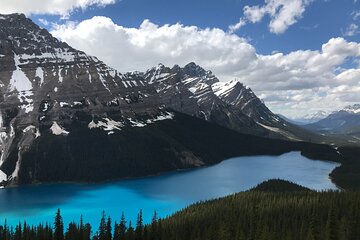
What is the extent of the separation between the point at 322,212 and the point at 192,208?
44.3 m

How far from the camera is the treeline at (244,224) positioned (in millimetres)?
127688

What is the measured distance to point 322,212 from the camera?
153m

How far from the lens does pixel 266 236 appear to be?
375 ft

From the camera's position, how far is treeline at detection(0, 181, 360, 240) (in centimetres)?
12769

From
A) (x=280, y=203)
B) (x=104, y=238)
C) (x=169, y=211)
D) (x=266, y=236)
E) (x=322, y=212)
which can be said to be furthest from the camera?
(x=169, y=211)

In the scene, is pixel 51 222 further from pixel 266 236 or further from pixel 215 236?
pixel 266 236

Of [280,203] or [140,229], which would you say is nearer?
[140,229]

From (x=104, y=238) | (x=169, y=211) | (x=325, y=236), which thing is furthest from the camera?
(x=169, y=211)

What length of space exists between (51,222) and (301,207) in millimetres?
88668

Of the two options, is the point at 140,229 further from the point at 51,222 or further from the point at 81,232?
the point at 51,222

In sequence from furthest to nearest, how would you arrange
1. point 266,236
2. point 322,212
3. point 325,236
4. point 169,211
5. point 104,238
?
point 169,211 < point 322,212 < point 104,238 < point 325,236 < point 266,236

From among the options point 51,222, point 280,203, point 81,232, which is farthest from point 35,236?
point 280,203

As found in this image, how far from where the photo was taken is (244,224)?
458ft

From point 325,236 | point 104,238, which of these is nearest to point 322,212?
point 325,236
